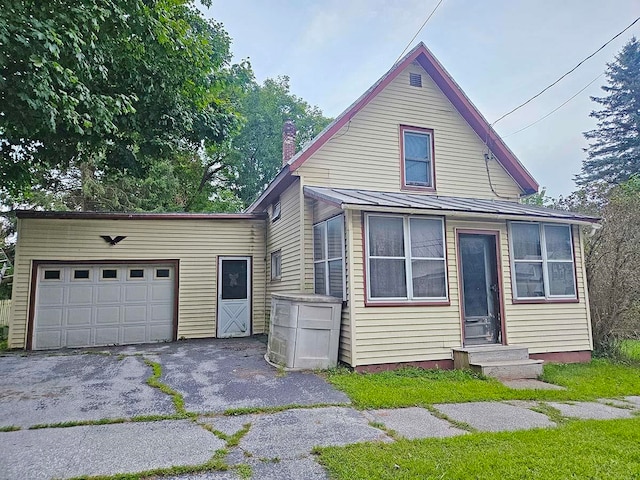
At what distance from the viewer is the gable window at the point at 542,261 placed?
8.29 metres

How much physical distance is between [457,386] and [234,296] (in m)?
6.76

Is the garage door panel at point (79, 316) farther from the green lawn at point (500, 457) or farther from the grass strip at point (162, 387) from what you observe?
the green lawn at point (500, 457)

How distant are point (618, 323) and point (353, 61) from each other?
398 inches

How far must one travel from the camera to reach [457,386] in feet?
20.0

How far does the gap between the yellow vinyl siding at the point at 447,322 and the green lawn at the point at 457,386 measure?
427 millimetres

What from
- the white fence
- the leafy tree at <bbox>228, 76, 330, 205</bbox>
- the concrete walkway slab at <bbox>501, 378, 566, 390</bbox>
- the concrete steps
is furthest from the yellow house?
the leafy tree at <bbox>228, 76, 330, 205</bbox>

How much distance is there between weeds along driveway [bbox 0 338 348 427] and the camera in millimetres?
4863

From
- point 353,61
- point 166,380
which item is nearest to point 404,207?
point 166,380

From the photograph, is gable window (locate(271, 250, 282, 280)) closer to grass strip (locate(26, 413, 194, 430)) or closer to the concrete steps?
the concrete steps

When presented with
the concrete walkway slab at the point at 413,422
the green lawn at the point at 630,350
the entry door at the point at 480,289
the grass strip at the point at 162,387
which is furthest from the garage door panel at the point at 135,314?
the green lawn at the point at 630,350

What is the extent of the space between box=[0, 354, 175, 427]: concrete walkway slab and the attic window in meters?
8.30

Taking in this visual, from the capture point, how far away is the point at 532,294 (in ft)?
27.2

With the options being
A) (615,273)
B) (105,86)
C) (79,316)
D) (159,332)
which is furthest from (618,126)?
(79,316)

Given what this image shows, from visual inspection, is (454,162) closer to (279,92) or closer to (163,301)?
(163,301)
